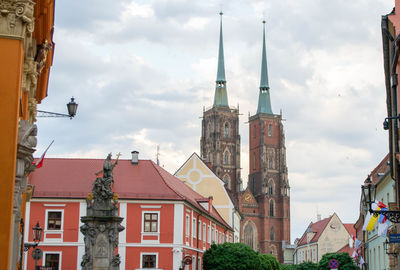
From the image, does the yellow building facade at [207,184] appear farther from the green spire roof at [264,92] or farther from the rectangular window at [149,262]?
the green spire roof at [264,92]

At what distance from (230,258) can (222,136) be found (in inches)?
3696

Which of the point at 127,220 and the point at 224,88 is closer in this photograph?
the point at 127,220

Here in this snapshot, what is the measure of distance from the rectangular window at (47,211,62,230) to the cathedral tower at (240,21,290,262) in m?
87.4

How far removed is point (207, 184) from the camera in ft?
202

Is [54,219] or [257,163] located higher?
[257,163]

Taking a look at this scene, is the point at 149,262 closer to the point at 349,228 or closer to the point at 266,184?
the point at 349,228

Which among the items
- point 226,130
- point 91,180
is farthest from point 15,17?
point 226,130

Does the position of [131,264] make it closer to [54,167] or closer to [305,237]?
[54,167]

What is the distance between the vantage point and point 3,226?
34.8ft

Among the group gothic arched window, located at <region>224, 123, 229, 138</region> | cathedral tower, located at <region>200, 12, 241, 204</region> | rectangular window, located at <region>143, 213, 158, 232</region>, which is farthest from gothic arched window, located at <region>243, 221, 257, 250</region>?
rectangular window, located at <region>143, 213, 158, 232</region>

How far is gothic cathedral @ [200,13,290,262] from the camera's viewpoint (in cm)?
12562

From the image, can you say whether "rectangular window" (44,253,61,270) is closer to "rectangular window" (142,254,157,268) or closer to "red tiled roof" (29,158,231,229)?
"red tiled roof" (29,158,231,229)

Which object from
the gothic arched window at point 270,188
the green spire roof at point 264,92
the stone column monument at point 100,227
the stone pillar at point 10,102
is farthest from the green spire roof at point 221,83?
the stone pillar at point 10,102

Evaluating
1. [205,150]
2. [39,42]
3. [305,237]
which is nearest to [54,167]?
[39,42]
